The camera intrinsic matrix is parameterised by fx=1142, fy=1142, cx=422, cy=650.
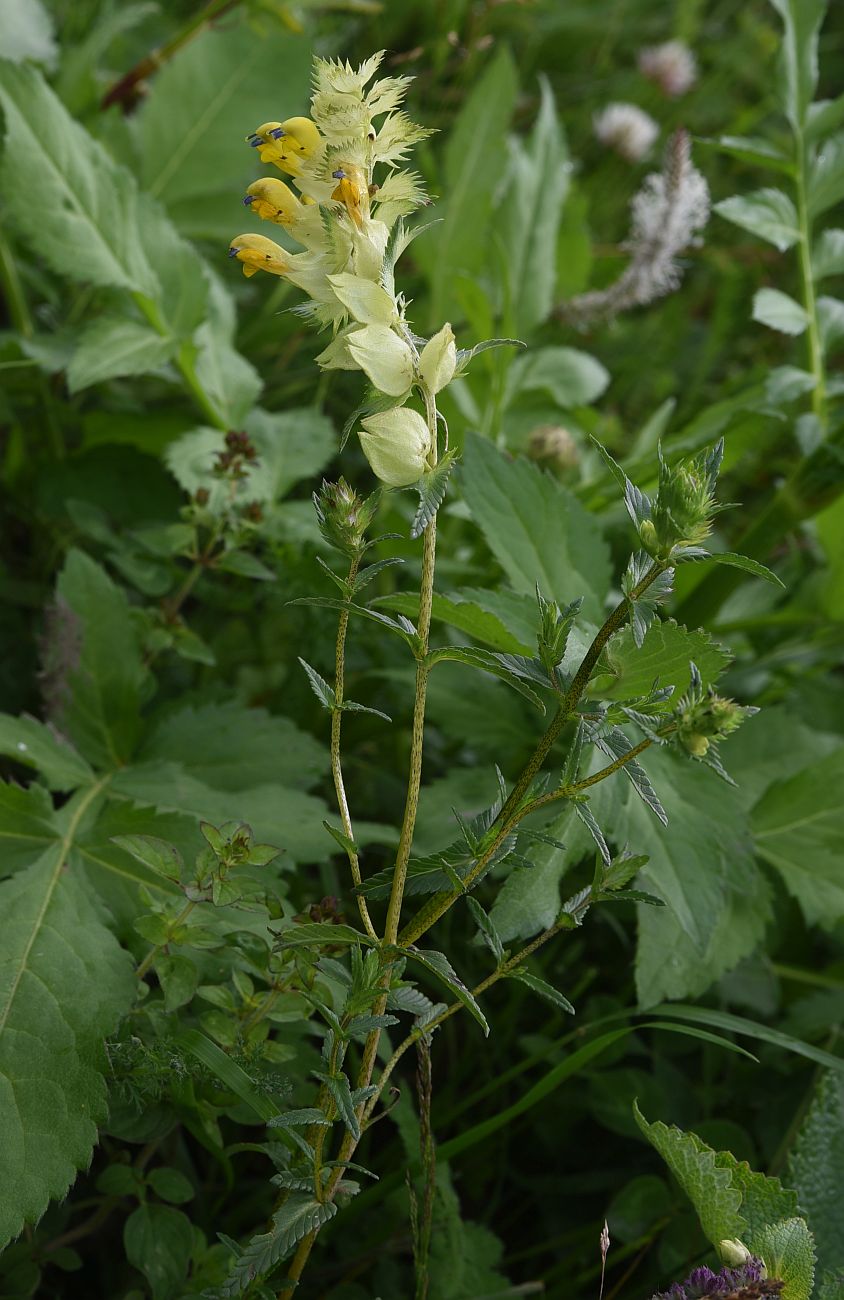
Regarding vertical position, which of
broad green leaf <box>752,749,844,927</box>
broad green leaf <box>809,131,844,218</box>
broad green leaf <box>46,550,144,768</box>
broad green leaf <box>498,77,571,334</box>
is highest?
broad green leaf <box>809,131,844,218</box>

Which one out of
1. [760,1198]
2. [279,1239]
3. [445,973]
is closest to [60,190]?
[445,973]

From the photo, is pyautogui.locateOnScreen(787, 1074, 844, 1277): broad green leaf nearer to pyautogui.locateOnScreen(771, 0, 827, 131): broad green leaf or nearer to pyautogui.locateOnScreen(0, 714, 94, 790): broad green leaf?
pyautogui.locateOnScreen(0, 714, 94, 790): broad green leaf

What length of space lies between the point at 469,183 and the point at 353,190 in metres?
1.24

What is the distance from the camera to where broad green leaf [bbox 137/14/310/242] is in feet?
6.21

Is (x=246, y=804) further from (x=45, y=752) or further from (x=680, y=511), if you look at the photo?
(x=680, y=511)

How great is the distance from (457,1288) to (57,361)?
4.08 feet

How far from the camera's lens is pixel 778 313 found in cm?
152

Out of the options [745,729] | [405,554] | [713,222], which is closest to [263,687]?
[405,554]

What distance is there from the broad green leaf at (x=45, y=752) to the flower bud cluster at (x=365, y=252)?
597 millimetres

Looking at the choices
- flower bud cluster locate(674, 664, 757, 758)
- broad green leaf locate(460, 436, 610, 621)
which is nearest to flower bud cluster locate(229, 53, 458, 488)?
flower bud cluster locate(674, 664, 757, 758)

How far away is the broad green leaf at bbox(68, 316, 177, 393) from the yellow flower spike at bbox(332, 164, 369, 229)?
2.29ft

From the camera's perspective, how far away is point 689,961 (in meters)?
1.24

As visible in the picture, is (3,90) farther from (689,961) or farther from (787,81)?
(689,961)

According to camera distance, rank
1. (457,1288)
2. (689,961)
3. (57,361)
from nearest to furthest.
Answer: (457,1288) < (689,961) < (57,361)
